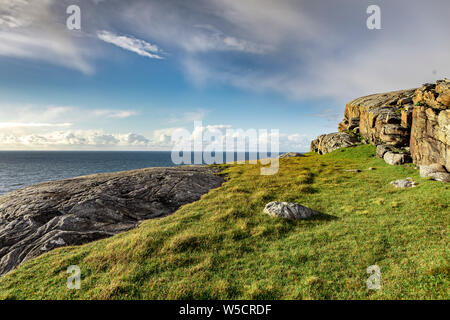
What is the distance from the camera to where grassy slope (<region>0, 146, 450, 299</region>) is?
10.4m

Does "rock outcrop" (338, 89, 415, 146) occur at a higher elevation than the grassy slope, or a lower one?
higher

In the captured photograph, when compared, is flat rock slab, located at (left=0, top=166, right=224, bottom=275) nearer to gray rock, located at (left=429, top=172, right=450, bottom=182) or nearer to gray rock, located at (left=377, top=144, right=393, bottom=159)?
gray rock, located at (left=429, top=172, right=450, bottom=182)

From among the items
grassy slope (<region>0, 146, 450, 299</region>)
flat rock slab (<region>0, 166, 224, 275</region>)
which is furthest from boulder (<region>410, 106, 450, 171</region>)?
flat rock slab (<region>0, 166, 224, 275</region>)

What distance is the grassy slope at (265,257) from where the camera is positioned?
10.4 meters

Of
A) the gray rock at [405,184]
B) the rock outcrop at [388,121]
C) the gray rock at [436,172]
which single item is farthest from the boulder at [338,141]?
the gray rock at [405,184]

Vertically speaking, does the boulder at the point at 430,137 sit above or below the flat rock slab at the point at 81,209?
above

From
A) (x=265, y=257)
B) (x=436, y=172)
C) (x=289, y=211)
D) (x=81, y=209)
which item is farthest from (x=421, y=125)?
(x=81, y=209)

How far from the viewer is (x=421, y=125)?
35375 millimetres

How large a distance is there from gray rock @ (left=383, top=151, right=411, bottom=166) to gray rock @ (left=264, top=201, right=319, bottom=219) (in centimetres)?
3063

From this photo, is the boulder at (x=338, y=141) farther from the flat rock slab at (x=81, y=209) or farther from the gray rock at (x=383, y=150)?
the flat rock slab at (x=81, y=209)

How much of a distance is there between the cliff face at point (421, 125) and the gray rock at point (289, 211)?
80.4ft

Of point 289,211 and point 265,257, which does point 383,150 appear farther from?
point 265,257
